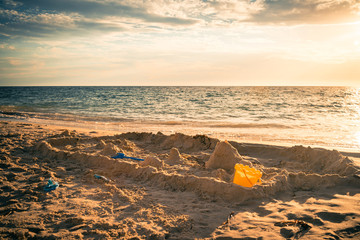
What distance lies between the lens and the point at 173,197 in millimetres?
3553

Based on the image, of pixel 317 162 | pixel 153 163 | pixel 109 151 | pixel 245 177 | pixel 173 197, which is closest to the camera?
pixel 173 197

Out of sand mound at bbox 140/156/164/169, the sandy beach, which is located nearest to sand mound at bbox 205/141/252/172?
the sandy beach

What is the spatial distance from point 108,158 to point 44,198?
5.47ft

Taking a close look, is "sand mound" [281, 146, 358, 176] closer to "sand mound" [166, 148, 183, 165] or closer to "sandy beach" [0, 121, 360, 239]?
"sandy beach" [0, 121, 360, 239]

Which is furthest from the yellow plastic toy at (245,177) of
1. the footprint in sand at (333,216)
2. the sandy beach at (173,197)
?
the footprint in sand at (333,216)

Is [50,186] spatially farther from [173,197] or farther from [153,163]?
[173,197]

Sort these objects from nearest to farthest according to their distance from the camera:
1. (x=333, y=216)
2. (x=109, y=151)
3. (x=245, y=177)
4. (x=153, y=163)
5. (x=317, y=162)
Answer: (x=333, y=216)
(x=245, y=177)
(x=153, y=163)
(x=317, y=162)
(x=109, y=151)

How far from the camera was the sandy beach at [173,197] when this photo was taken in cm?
268

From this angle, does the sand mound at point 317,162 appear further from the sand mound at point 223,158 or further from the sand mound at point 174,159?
the sand mound at point 174,159

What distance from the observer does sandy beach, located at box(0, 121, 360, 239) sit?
2.68 meters

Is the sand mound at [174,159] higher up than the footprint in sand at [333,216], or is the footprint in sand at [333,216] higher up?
the sand mound at [174,159]

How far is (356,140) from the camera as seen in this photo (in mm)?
7785

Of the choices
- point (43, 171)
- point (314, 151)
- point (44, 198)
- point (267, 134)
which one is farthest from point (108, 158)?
point (267, 134)

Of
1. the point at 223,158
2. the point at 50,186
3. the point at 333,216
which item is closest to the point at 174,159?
the point at 223,158
